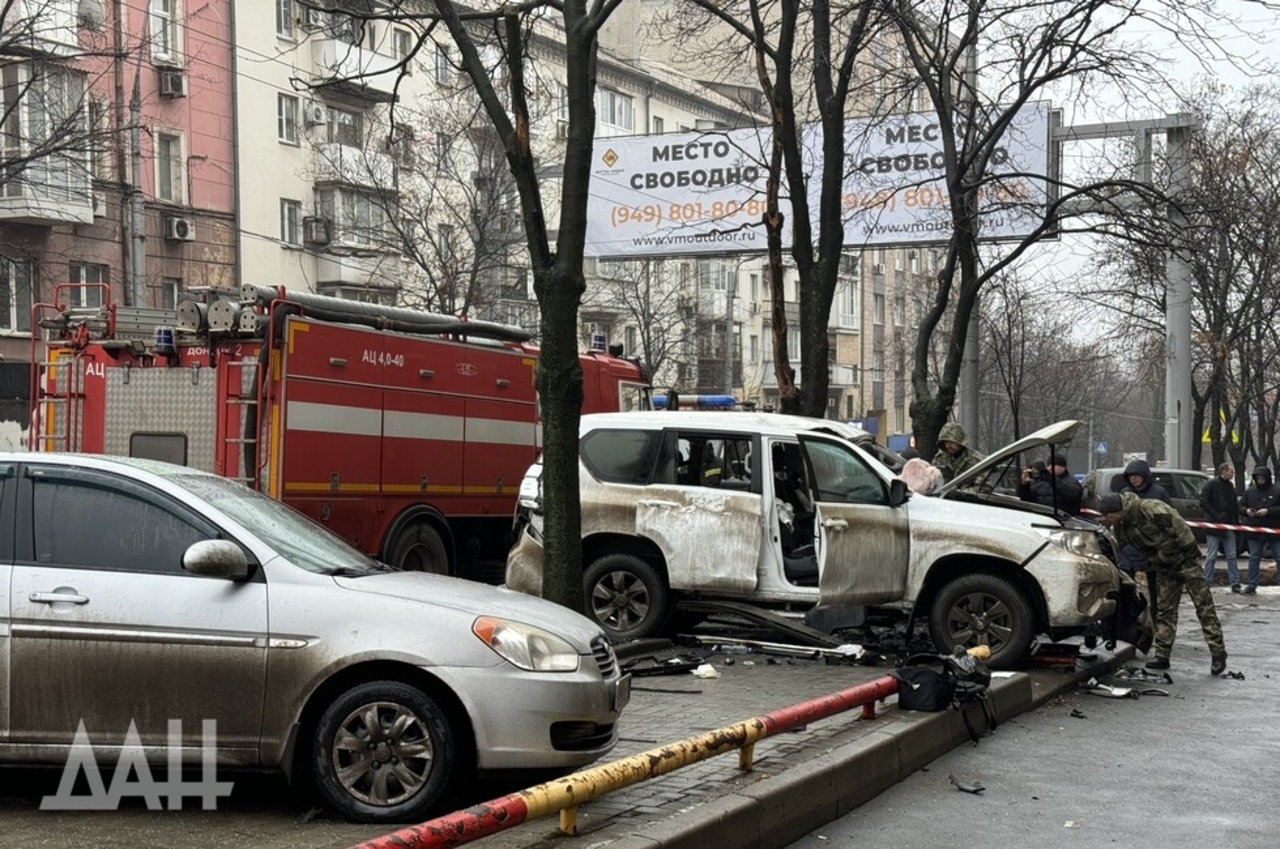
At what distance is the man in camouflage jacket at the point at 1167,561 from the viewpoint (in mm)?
12781

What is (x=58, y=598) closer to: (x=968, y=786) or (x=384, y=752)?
(x=384, y=752)

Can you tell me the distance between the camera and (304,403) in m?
13.9

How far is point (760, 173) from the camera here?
92.2 ft

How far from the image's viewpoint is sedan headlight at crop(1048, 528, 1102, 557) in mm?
11758

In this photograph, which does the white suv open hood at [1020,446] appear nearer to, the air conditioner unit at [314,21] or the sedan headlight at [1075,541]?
the sedan headlight at [1075,541]

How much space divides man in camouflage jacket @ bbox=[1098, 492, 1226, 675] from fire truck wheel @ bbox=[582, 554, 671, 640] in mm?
4010

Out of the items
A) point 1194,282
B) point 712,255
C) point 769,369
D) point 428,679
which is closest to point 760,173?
point 712,255

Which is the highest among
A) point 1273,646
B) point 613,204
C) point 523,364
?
point 613,204

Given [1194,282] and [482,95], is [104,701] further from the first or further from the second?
[1194,282]

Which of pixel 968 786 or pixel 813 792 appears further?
pixel 968 786

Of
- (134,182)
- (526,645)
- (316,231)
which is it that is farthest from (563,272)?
(316,231)

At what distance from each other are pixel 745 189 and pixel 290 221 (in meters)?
16.6

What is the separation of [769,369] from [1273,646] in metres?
51.6

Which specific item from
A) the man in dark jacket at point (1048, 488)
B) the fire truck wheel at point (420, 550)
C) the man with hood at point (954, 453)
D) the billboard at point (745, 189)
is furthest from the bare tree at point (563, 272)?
the billboard at point (745, 189)
